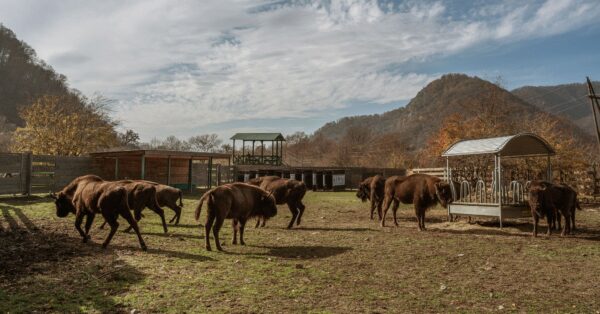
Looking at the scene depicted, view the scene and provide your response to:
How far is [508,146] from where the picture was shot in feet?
44.9

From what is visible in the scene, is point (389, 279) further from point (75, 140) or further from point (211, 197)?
point (75, 140)

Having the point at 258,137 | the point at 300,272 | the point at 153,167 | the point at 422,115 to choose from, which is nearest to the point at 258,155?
the point at 258,137

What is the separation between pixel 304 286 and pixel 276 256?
233 cm

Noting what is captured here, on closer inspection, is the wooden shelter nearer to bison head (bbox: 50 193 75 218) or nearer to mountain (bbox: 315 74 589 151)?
bison head (bbox: 50 193 75 218)

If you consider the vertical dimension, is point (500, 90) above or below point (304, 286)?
above

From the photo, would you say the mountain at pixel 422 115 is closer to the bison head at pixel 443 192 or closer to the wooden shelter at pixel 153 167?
the wooden shelter at pixel 153 167

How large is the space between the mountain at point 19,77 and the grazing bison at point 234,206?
88.8 m

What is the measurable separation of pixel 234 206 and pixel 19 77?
107 meters

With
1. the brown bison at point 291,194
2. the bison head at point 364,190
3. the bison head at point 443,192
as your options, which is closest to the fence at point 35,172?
the brown bison at point 291,194

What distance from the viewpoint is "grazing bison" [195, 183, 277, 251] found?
29.7 ft

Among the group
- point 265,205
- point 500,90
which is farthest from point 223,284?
point 500,90

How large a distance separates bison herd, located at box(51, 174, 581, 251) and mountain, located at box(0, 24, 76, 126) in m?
86.5

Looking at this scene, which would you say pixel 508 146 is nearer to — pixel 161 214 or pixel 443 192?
pixel 443 192

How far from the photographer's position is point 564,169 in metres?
24.5
